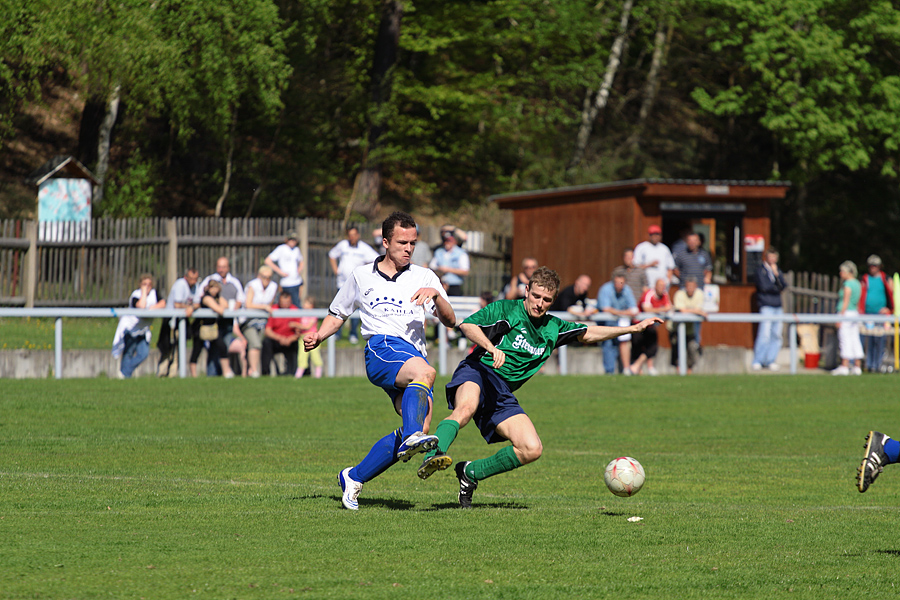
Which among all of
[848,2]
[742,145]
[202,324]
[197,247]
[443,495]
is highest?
[848,2]

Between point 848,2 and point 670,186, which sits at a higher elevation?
point 848,2

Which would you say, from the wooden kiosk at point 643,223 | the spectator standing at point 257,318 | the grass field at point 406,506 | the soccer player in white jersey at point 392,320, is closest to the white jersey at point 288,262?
the spectator standing at point 257,318

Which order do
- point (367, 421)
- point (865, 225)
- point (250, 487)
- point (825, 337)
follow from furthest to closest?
point (865, 225) < point (825, 337) < point (367, 421) < point (250, 487)

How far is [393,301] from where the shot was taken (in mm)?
7535

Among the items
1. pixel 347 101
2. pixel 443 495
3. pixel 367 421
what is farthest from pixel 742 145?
pixel 443 495

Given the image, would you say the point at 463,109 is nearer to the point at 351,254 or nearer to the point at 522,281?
the point at 351,254

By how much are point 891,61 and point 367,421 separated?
25703 mm

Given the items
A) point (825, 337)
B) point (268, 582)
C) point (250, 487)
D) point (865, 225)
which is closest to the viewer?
point (268, 582)

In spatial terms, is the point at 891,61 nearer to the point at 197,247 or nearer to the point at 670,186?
the point at 670,186

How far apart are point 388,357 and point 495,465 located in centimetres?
108

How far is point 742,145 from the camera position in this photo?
128 ft

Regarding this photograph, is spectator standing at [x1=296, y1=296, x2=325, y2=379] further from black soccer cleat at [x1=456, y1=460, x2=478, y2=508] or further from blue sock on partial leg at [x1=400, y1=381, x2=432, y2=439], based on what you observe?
blue sock on partial leg at [x1=400, y1=381, x2=432, y2=439]

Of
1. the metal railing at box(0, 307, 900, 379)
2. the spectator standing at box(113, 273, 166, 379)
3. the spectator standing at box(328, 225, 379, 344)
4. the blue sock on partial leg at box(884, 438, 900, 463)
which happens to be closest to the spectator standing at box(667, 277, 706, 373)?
the metal railing at box(0, 307, 900, 379)

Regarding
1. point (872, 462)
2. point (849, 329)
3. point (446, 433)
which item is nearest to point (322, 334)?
point (446, 433)
